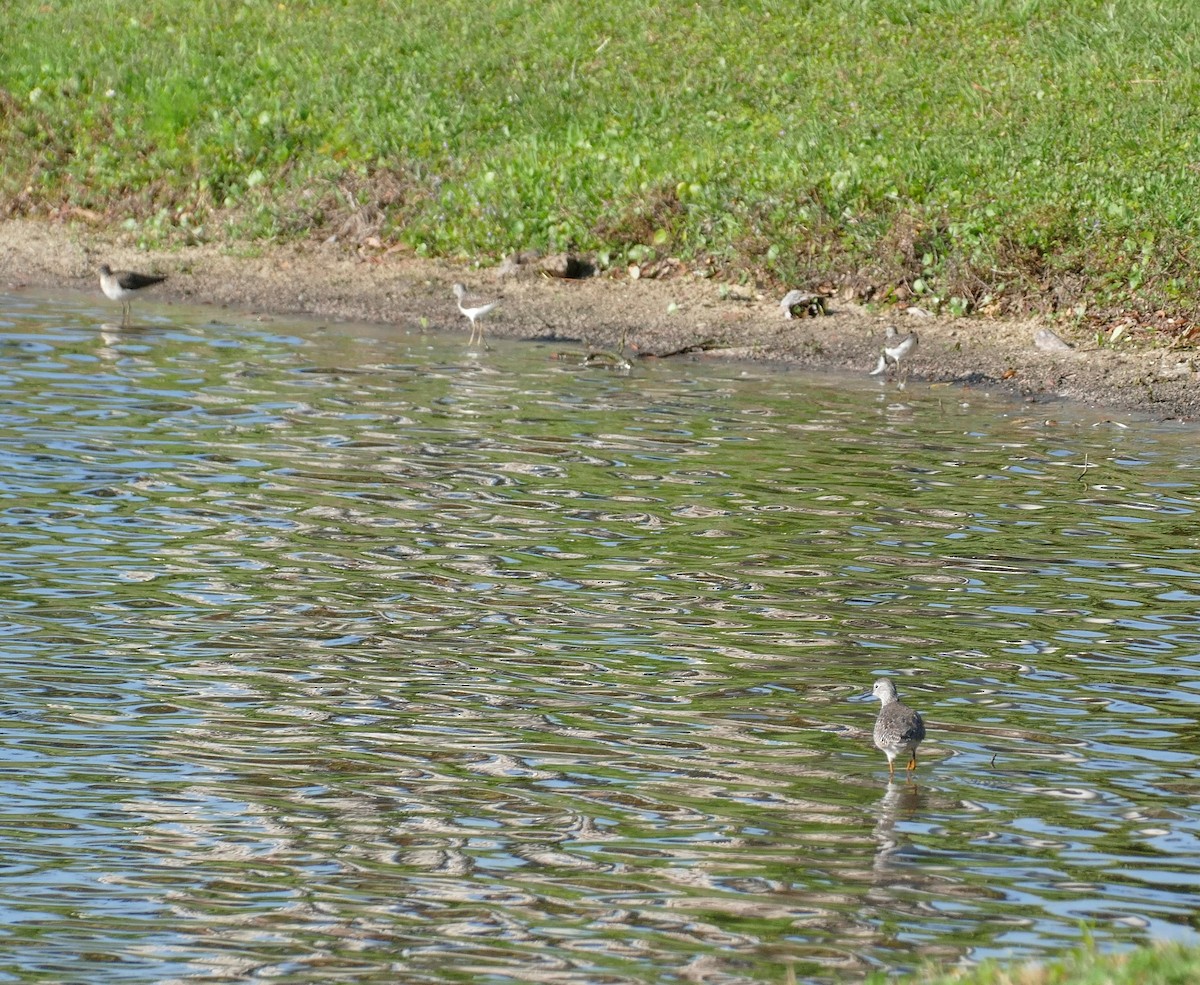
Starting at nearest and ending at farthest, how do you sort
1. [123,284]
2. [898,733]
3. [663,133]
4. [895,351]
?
1. [898,733]
2. [895,351]
3. [123,284]
4. [663,133]

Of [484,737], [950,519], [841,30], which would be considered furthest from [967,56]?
[484,737]

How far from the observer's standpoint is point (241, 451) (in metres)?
14.4

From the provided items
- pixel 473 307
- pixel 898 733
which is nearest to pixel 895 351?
pixel 473 307

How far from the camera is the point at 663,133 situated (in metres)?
22.6

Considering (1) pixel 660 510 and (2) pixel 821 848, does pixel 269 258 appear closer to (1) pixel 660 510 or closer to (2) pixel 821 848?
(1) pixel 660 510

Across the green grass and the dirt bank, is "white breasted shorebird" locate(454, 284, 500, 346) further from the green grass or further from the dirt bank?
the green grass

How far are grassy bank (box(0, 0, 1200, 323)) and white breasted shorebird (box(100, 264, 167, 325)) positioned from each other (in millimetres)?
2660

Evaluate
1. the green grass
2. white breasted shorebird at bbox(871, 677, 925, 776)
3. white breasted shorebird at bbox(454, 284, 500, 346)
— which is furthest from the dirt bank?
the green grass

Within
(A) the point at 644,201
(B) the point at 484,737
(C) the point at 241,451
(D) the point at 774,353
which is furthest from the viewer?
(A) the point at 644,201

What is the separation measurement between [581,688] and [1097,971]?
4.18m

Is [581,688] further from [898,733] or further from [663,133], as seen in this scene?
[663,133]

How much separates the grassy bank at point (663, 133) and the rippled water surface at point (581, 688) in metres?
3.88

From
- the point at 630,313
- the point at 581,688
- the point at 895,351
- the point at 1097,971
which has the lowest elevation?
the point at 581,688

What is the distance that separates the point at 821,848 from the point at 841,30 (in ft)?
62.5
